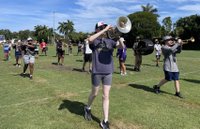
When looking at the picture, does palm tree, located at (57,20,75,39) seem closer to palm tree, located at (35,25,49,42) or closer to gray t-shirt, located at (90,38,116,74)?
palm tree, located at (35,25,49,42)

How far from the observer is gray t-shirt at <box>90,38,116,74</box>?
6.28 metres

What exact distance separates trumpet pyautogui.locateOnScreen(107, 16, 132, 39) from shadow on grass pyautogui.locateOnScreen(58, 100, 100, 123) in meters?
1.85

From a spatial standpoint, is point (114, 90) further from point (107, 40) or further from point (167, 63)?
point (107, 40)

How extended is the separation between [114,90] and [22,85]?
10.4 ft

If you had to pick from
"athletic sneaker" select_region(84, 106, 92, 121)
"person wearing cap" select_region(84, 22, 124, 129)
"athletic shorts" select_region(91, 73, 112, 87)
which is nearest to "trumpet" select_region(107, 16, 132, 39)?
"person wearing cap" select_region(84, 22, 124, 129)

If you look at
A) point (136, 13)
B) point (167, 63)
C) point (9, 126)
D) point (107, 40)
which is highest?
point (136, 13)

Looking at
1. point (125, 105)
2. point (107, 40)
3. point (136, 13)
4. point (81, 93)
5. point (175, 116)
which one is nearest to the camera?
point (107, 40)

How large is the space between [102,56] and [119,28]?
0.64m

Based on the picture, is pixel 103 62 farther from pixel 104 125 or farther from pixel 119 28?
pixel 104 125

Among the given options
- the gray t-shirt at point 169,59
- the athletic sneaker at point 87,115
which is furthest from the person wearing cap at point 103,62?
the gray t-shirt at point 169,59

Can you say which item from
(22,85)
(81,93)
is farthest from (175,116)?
(22,85)

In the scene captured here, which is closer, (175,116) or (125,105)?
(175,116)

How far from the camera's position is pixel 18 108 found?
7766mm

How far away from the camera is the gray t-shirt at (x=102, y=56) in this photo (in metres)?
6.28
